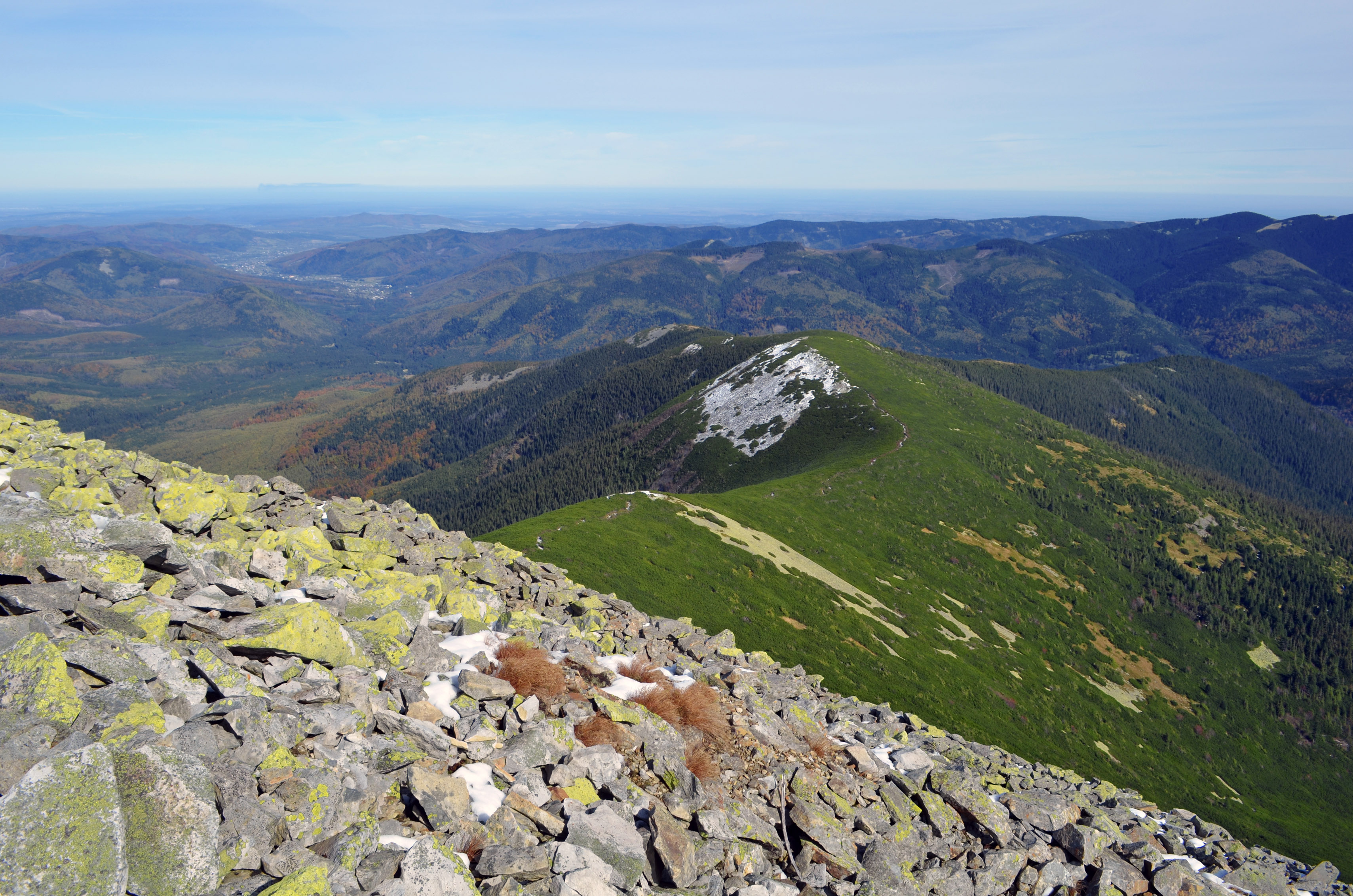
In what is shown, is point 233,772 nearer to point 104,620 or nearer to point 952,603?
point 104,620

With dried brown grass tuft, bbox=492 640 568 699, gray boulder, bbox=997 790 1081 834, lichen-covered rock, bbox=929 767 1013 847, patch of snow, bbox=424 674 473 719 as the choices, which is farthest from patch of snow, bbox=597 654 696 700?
gray boulder, bbox=997 790 1081 834

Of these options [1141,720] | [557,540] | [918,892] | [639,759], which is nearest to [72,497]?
[639,759]

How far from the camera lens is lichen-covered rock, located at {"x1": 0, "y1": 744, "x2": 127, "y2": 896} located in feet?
27.8

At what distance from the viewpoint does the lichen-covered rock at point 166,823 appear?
946 cm

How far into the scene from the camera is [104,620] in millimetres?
15039

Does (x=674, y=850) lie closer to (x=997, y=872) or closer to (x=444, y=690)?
(x=444, y=690)

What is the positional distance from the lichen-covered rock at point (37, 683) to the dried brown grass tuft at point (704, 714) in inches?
627

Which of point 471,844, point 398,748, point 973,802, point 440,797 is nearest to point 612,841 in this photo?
point 471,844

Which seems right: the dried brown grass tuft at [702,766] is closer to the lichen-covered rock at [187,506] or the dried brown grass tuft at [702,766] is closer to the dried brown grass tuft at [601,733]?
the dried brown grass tuft at [601,733]

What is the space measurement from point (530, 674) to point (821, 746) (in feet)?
39.0

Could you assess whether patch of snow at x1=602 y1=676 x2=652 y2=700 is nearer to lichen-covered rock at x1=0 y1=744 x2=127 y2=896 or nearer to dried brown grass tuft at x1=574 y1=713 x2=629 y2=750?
dried brown grass tuft at x1=574 y1=713 x2=629 y2=750

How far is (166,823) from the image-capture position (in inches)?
388

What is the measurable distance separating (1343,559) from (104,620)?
25910 centimetres

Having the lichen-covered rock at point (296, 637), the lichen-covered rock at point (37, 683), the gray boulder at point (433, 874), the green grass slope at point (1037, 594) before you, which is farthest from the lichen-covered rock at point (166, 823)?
the green grass slope at point (1037, 594)
